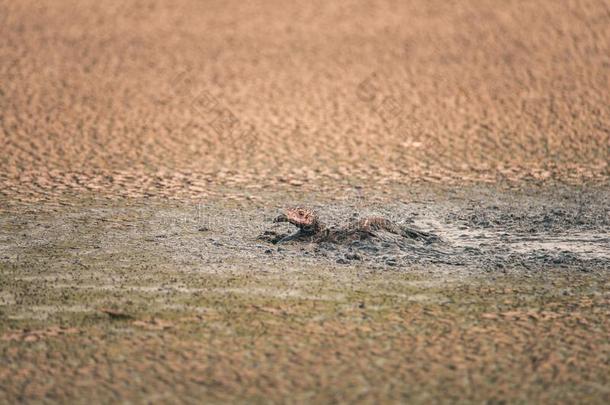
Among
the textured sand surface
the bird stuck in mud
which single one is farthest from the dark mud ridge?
the textured sand surface

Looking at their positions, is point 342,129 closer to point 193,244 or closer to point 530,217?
point 530,217

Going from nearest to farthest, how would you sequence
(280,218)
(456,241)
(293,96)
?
(456,241) → (280,218) → (293,96)

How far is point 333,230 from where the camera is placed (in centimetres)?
312

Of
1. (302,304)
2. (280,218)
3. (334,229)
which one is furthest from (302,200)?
(302,304)

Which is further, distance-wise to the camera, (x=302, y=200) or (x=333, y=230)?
(x=302, y=200)

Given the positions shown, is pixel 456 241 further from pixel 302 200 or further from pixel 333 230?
pixel 302 200

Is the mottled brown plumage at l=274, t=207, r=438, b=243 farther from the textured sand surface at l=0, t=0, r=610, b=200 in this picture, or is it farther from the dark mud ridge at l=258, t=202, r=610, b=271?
the textured sand surface at l=0, t=0, r=610, b=200

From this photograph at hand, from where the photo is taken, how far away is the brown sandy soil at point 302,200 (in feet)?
7.16

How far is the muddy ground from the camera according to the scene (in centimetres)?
208

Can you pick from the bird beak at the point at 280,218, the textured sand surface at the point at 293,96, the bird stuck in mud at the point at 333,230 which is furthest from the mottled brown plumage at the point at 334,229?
the textured sand surface at the point at 293,96

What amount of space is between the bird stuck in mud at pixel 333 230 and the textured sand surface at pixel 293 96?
672 mm

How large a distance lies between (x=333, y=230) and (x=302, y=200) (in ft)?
1.72

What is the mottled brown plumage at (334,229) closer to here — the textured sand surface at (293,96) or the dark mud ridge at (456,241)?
the dark mud ridge at (456,241)

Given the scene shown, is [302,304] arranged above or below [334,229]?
below
